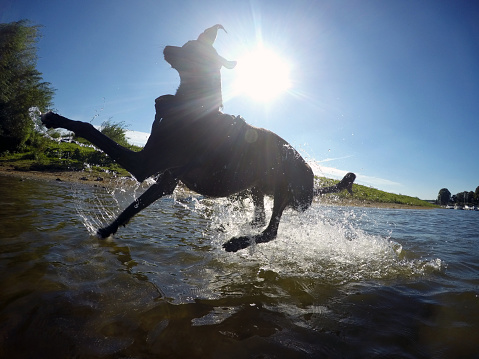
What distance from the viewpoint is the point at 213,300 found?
2295mm

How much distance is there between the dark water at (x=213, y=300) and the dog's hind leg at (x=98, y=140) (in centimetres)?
116

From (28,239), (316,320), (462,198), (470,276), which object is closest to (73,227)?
(28,239)

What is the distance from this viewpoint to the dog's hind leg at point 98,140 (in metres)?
3.05

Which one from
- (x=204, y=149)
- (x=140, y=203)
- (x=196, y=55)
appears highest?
(x=196, y=55)

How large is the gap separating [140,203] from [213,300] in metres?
2.11

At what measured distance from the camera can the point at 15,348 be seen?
1.38 metres

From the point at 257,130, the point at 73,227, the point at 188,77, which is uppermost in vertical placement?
the point at 188,77

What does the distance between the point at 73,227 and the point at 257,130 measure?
342 centimetres

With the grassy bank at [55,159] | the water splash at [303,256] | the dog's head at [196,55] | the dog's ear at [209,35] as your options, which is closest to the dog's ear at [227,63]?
the dog's head at [196,55]

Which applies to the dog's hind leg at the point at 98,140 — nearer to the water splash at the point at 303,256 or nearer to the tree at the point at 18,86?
the water splash at the point at 303,256

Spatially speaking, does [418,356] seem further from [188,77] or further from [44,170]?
[44,170]

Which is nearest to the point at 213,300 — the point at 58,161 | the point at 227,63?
the point at 227,63

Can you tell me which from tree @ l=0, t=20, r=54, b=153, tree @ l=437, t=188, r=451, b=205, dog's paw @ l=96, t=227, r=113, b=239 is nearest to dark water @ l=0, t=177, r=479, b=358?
dog's paw @ l=96, t=227, r=113, b=239

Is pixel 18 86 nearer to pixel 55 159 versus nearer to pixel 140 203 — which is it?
pixel 55 159
